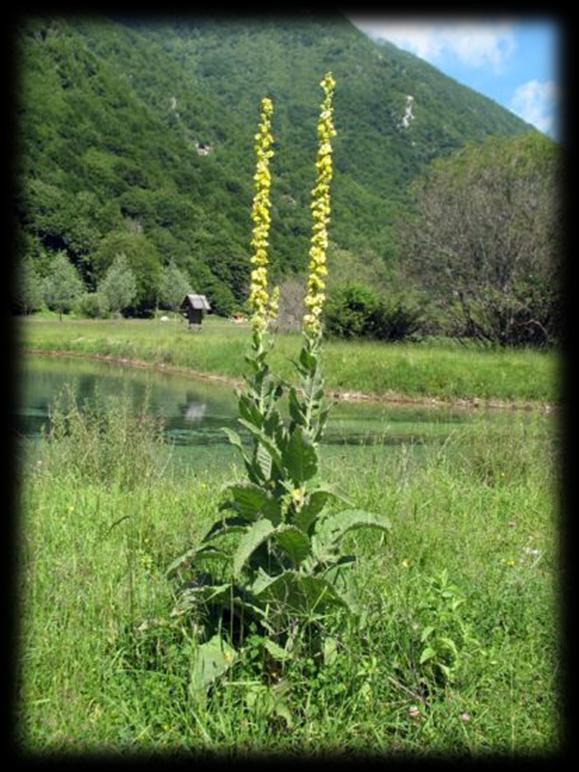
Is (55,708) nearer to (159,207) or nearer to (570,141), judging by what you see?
(570,141)

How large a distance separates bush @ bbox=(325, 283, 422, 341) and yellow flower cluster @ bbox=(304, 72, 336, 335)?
96.2 ft

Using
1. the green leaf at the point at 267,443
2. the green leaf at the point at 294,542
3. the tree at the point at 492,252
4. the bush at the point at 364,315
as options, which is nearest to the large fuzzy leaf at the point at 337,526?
the green leaf at the point at 294,542

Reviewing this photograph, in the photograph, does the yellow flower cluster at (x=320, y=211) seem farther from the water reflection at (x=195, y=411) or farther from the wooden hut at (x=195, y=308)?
the wooden hut at (x=195, y=308)

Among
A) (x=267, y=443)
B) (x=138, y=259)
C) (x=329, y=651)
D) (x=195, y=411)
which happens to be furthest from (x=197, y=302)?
(x=329, y=651)

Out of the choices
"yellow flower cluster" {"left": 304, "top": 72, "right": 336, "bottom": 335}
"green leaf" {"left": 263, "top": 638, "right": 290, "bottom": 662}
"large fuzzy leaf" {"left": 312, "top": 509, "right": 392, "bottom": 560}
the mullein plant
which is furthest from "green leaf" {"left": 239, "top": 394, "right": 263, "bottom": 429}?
"green leaf" {"left": 263, "top": 638, "right": 290, "bottom": 662}

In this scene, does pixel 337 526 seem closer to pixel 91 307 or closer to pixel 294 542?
pixel 294 542

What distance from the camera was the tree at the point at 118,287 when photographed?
68750mm

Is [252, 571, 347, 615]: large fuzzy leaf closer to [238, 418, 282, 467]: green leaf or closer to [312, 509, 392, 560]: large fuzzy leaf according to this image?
[312, 509, 392, 560]: large fuzzy leaf

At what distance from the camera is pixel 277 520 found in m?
3.26

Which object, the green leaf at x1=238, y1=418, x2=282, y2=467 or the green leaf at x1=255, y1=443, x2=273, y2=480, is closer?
the green leaf at x1=238, y1=418, x2=282, y2=467

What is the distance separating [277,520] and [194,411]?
1615cm

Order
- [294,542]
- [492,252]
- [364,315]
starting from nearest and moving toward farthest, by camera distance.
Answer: [294,542] → [364,315] → [492,252]

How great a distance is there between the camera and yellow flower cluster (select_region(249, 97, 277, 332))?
11.4 ft

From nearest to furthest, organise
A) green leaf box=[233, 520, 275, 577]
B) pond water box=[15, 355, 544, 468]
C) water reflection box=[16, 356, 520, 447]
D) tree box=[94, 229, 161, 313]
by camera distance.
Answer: green leaf box=[233, 520, 275, 577] → pond water box=[15, 355, 544, 468] → water reflection box=[16, 356, 520, 447] → tree box=[94, 229, 161, 313]
